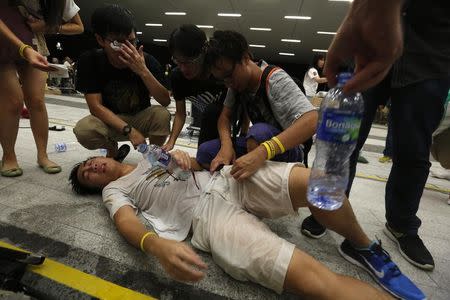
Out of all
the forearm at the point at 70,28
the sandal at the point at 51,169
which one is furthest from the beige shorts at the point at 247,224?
the forearm at the point at 70,28

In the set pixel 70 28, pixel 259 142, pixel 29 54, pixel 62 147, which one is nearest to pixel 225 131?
pixel 259 142

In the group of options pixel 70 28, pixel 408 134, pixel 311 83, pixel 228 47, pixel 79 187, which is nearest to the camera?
pixel 408 134

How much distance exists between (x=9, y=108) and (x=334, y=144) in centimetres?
210

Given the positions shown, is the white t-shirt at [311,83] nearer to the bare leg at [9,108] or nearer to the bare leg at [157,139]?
the bare leg at [157,139]

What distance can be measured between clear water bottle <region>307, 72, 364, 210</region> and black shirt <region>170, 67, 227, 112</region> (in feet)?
3.35

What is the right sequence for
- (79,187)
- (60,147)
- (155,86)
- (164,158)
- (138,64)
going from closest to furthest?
(164,158) → (79,187) → (138,64) → (155,86) → (60,147)

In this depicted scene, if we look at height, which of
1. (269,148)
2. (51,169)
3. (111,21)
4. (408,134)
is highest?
(111,21)

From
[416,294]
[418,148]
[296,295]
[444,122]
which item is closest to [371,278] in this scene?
[416,294]

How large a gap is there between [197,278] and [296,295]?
1.24 feet

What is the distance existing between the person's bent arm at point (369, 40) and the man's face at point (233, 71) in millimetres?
782

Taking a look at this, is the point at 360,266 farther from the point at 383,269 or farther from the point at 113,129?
the point at 113,129

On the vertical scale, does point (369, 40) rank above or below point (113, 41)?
above

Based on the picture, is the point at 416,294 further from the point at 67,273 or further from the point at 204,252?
the point at 67,273

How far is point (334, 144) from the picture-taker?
2.94 ft
